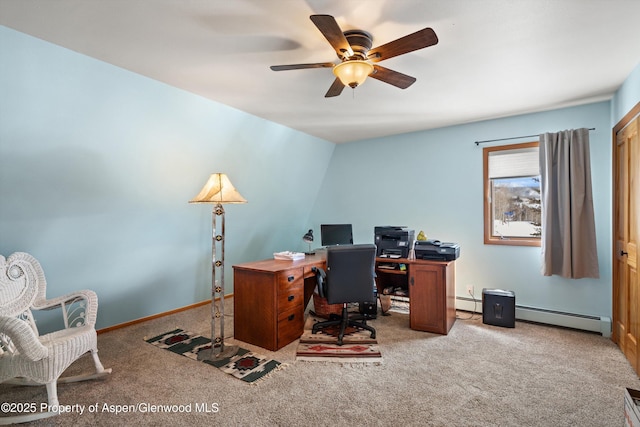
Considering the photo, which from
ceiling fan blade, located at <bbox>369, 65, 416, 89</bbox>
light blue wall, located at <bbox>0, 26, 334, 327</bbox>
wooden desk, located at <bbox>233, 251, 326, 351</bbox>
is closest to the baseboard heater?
wooden desk, located at <bbox>233, 251, 326, 351</bbox>

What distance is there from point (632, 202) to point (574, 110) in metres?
1.39

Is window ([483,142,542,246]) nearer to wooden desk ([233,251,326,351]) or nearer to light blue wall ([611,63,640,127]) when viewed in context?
light blue wall ([611,63,640,127])

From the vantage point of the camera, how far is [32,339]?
190 cm

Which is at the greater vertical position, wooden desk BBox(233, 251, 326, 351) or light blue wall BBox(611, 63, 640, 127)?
light blue wall BBox(611, 63, 640, 127)

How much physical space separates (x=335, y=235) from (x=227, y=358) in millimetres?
2452

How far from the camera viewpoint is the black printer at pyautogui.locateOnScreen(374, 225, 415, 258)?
3721 millimetres

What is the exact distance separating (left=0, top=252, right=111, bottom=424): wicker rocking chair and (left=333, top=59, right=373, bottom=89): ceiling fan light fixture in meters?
2.53

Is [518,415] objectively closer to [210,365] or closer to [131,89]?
[210,365]

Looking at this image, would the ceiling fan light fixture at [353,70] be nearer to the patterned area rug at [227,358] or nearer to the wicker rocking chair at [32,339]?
the patterned area rug at [227,358]

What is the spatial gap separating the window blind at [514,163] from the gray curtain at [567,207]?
0.26 metres

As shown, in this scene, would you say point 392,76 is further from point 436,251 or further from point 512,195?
point 512,195

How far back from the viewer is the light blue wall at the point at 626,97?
2.58 m

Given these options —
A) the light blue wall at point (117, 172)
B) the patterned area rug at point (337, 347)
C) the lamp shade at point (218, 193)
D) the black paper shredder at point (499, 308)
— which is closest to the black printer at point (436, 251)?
the black paper shredder at point (499, 308)

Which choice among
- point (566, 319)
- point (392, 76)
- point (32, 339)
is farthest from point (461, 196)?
point (32, 339)
